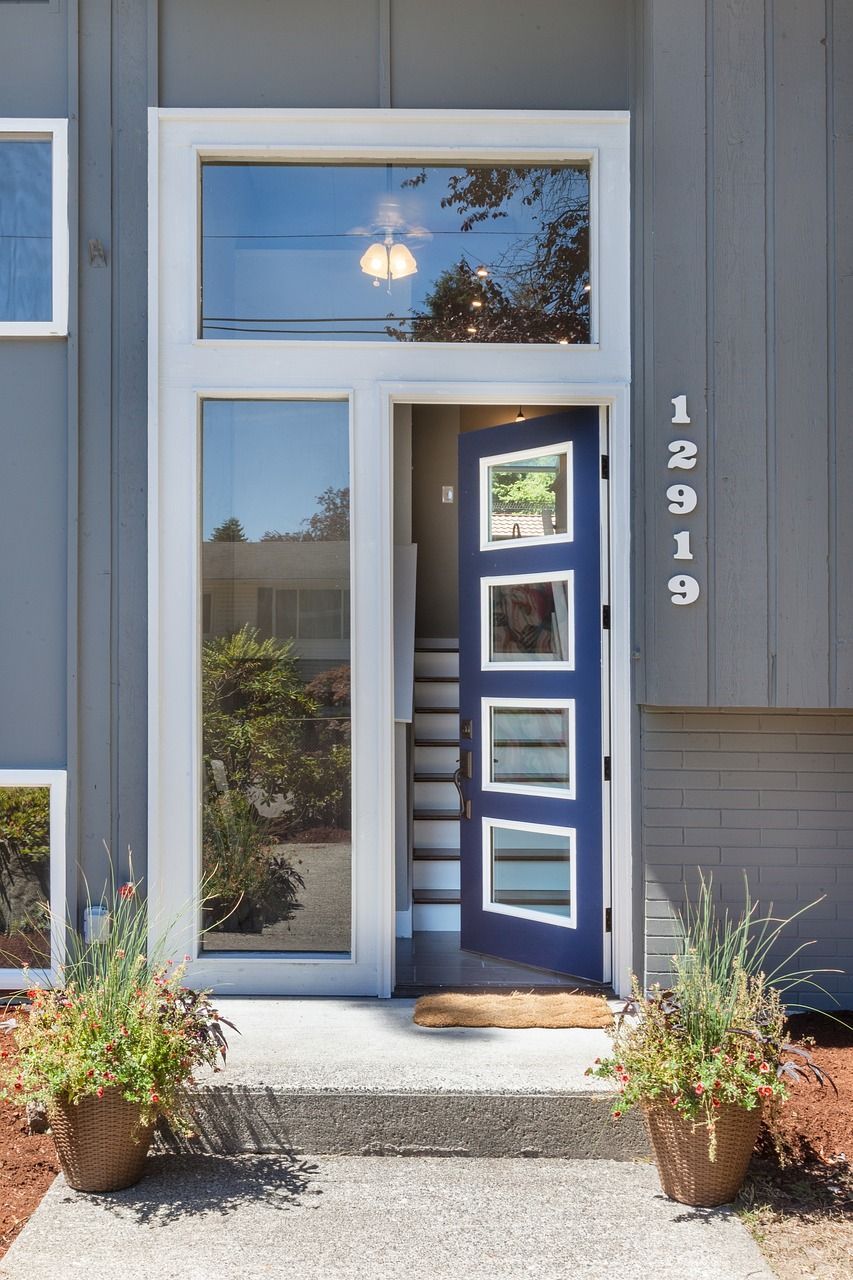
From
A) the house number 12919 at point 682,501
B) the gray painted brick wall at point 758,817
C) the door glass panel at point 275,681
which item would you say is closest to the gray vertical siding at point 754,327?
the house number 12919 at point 682,501

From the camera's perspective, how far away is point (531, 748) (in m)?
3.99

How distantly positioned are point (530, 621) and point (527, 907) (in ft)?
3.92

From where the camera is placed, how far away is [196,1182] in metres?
2.63

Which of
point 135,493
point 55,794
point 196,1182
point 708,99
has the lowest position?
point 196,1182

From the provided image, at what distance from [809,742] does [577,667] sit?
0.91m

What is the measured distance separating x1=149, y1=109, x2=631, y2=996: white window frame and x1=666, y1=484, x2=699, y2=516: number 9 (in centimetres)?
26

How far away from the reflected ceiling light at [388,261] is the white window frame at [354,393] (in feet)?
0.95

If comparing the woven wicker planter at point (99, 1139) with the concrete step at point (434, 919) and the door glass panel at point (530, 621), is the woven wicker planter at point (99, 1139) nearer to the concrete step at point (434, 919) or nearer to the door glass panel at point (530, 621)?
the concrete step at point (434, 919)

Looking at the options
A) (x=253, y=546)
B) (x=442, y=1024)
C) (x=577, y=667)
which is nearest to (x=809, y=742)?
(x=577, y=667)

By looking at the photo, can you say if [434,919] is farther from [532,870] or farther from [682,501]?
[682,501]

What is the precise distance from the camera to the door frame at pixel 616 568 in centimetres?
361

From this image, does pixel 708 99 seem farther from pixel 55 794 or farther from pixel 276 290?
pixel 55 794

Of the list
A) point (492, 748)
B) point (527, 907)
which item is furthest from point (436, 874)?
point (492, 748)

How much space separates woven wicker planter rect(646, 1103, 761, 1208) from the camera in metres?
2.41
